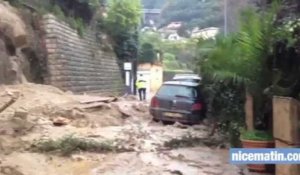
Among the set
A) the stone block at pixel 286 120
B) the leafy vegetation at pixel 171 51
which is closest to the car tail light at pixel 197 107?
the stone block at pixel 286 120

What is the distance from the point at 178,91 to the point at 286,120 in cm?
873

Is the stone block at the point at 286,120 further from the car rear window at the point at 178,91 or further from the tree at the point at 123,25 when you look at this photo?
the tree at the point at 123,25

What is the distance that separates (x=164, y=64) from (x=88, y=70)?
25.2m

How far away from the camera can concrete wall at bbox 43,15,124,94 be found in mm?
18969

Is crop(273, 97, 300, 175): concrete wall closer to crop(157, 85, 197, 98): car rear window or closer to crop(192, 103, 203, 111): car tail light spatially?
A: crop(192, 103, 203, 111): car tail light

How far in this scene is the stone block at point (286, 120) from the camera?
6086mm

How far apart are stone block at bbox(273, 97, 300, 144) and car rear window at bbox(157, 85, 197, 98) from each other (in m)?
7.92

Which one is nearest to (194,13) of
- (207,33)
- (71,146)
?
(207,33)

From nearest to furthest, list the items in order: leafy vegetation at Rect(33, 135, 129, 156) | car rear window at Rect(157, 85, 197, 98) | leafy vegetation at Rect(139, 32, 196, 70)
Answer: leafy vegetation at Rect(33, 135, 129, 156) < car rear window at Rect(157, 85, 197, 98) < leafy vegetation at Rect(139, 32, 196, 70)

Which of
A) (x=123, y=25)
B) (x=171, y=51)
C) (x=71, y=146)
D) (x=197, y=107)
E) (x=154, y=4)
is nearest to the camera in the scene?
(x=71, y=146)

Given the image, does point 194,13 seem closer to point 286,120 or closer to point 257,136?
point 257,136

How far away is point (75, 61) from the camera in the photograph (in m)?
21.6

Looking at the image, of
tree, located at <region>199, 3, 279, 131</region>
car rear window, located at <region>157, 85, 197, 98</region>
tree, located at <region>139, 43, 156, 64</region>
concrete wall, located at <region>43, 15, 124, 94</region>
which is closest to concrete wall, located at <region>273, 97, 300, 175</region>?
tree, located at <region>199, 3, 279, 131</region>

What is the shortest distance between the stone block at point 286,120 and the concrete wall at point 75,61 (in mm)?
13183
